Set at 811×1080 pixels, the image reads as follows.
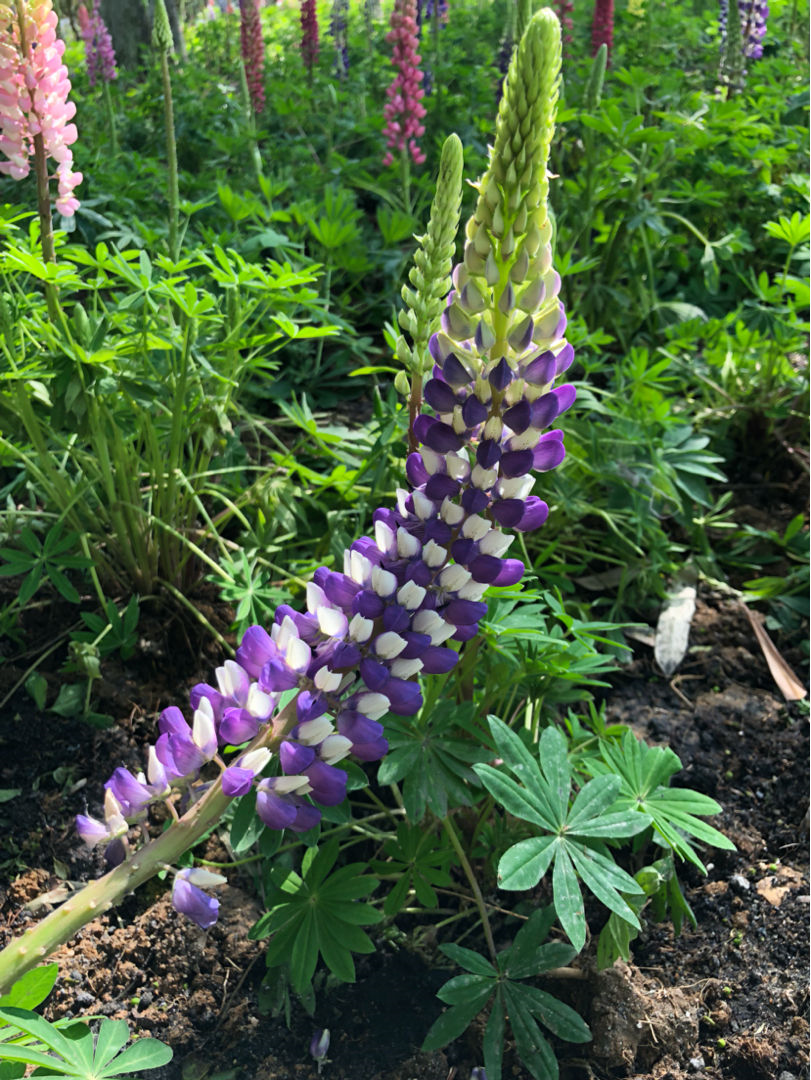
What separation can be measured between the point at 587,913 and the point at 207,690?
1.00m

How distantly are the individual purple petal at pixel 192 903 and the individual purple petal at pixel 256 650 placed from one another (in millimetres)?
283

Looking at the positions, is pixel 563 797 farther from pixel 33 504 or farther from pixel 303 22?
pixel 303 22

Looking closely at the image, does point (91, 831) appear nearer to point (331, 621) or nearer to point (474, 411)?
point (331, 621)

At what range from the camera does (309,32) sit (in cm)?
550

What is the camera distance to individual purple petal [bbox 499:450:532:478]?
1.30 m

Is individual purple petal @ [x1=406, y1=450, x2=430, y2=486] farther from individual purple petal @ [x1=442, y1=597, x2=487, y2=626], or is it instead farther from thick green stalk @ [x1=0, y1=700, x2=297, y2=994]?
thick green stalk @ [x1=0, y1=700, x2=297, y2=994]

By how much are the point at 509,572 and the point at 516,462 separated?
0.16 m

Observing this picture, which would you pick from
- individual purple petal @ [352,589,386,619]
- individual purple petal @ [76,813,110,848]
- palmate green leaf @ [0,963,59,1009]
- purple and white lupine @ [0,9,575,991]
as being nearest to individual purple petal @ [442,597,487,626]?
purple and white lupine @ [0,9,575,991]

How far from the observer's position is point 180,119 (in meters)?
5.20

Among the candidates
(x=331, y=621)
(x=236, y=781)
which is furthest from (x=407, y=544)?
(x=236, y=781)

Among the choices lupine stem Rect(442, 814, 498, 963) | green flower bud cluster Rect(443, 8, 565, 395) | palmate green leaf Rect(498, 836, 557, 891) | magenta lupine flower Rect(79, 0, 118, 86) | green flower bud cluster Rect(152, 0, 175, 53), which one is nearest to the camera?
green flower bud cluster Rect(443, 8, 565, 395)

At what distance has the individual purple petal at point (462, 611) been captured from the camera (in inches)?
51.9

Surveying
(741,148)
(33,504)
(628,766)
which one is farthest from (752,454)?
(33,504)

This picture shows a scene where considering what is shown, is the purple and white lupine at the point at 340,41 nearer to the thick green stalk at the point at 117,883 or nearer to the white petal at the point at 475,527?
the white petal at the point at 475,527
